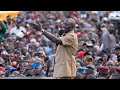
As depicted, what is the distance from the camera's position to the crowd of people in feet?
42.8

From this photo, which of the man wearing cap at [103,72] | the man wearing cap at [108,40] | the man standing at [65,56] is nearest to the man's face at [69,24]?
the man standing at [65,56]

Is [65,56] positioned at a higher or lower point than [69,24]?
lower

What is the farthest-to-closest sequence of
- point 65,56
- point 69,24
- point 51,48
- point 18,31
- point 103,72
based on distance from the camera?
point 18,31
point 51,48
point 103,72
point 69,24
point 65,56

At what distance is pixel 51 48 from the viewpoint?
1970cm

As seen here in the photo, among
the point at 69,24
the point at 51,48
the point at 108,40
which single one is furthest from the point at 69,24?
the point at 51,48

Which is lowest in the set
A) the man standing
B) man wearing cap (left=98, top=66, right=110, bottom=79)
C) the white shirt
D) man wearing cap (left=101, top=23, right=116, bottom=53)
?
man wearing cap (left=98, top=66, right=110, bottom=79)

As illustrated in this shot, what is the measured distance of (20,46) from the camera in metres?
18.8

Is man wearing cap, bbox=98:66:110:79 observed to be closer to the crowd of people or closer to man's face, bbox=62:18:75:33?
the crowd of people

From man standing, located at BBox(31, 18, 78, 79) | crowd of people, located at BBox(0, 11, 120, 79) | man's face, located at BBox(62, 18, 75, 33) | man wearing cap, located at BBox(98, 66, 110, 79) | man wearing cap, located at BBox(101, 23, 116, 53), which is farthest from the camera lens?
man wearing cap, located at BBox(101, 23, 116, 53)

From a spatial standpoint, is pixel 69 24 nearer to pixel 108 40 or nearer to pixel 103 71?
pixel 103 71

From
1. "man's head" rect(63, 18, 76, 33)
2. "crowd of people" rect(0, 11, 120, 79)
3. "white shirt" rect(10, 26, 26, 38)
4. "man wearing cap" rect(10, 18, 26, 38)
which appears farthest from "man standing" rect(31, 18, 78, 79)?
"white shirt" rect(10, 26, 26, 38)
